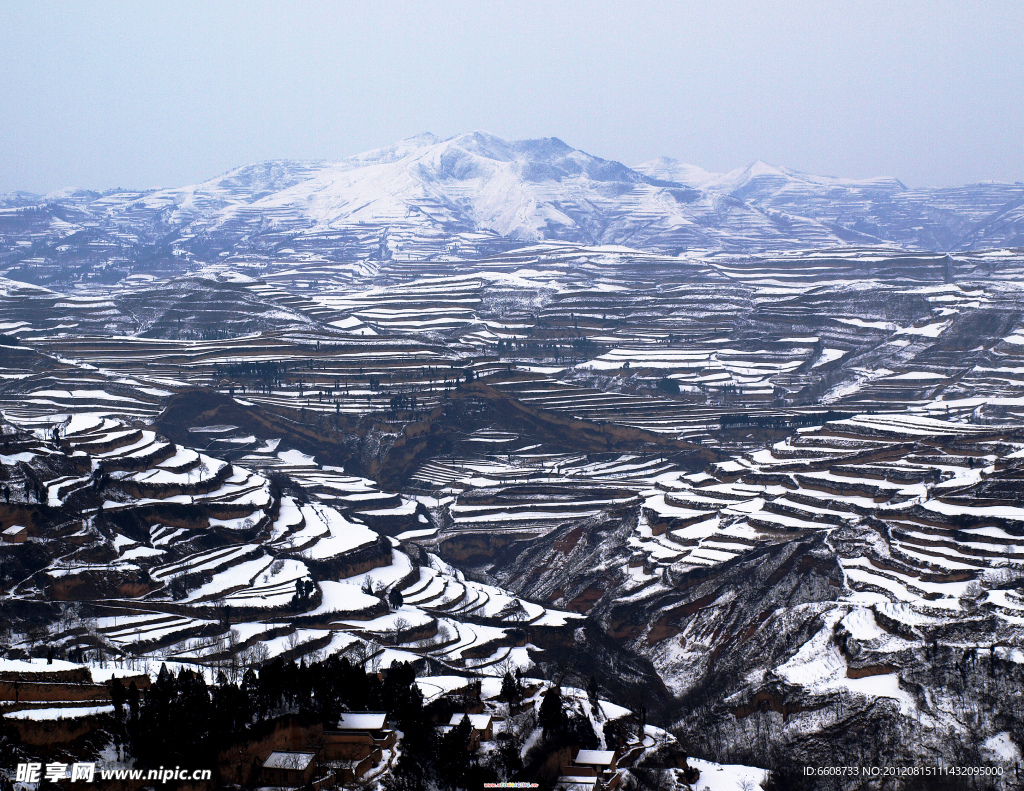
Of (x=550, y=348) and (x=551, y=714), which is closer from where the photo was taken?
(x=551, y=714)

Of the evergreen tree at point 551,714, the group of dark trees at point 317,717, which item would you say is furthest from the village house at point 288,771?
the evergreen tree at point 551,714

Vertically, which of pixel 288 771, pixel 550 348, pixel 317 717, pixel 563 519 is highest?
pixel 317 717

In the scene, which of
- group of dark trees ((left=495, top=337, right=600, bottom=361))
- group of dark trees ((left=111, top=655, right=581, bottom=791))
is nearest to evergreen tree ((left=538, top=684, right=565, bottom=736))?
group of dark trees ((left=111, top=655, right=581, bottom=791))

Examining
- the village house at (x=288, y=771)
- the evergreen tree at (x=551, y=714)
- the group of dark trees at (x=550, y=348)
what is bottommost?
the group of dark trees at (x=550, y=348)

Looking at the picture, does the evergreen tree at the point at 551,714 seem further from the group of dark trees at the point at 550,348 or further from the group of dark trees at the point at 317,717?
the group of dark trees at the point at 550,348

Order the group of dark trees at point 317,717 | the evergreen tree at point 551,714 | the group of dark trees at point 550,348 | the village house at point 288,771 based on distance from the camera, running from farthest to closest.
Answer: the group of dark trees at point 550,348 → the evergreen tree at point 551,714 → the group of dark trees at point 317,717 → the village house at point 288,771

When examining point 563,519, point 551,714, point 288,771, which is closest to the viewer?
point 288,771

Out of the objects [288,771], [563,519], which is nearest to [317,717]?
[288,771]

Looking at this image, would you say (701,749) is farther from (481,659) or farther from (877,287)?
(877,287)

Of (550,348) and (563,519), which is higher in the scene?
(550,348)

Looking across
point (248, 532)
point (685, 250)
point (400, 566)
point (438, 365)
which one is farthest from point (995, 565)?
point (685, 250)

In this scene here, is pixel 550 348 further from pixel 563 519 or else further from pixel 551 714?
pixel 551 714
